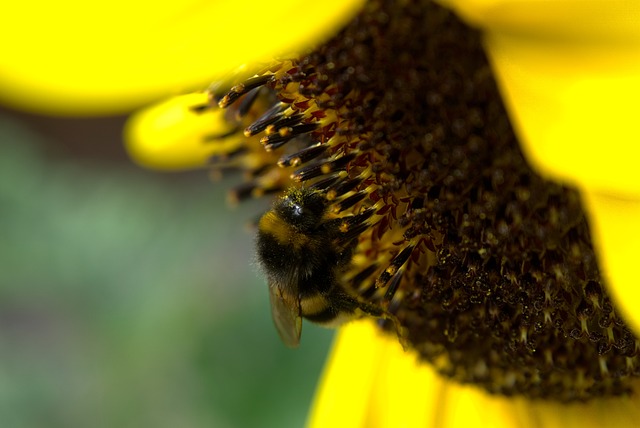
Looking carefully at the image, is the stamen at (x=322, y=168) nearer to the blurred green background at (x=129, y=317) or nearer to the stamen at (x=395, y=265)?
the stamen at (x=395, y=265)

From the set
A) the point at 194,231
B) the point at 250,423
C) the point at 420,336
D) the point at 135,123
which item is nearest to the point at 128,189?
the point at 194,231

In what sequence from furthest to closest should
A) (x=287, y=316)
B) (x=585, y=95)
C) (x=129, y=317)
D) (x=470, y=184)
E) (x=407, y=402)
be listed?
(x=129, y=317) < (x=407, y=402) < (x=287, y=316) < (x=470, y=184) < (x=585, y=95)

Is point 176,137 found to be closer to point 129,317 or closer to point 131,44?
point 131,44

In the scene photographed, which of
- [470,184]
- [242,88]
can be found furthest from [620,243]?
[242,88]

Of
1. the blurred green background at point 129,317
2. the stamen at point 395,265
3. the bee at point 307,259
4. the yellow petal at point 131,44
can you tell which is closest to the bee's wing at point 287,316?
the bee at point 307,259

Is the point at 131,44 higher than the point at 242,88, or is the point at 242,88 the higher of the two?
the point at 131,44

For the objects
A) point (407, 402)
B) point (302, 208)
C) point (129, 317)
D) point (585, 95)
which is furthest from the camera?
point (129, 317)

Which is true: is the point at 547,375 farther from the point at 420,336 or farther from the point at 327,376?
the point at 327,376
